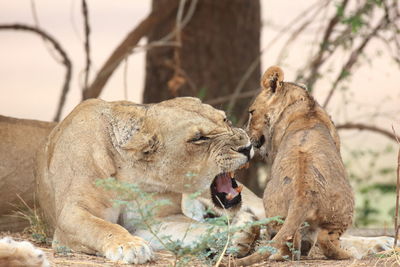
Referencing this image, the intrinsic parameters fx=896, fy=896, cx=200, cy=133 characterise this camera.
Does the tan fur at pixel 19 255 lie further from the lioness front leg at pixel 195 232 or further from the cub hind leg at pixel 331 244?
the cub hind leg at pixel 331 244

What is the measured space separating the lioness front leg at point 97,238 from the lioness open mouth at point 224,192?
0.53 m

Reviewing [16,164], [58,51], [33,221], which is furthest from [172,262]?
[58,51]

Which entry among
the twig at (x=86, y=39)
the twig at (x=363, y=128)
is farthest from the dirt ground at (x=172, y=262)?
the twig at (x=363, y=128)

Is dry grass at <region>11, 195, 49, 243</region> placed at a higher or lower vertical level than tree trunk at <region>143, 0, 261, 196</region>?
lower

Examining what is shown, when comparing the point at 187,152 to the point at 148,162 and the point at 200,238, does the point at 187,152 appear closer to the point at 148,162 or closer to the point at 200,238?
the point at 148,162

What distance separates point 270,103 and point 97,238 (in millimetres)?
1386

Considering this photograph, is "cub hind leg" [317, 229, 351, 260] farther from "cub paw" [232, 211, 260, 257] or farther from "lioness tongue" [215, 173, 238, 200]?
"lioness tongue" [215, 173, 238, 200]

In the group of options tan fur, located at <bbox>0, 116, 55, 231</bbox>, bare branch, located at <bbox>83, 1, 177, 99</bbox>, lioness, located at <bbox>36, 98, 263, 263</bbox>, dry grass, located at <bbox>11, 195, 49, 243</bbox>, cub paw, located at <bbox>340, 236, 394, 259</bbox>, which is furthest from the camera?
bare branch, located at <bbox>83, 1, 177, 99</bbox>

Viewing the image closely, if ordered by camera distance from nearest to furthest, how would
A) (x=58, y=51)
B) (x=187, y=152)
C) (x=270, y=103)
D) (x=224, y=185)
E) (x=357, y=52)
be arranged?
(x=187, y=152) < (x=224, y=185) < (x=270, y=103) < (x=357, y=52) < (x=58, y=51)

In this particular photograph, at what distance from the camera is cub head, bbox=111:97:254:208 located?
14.1 feet

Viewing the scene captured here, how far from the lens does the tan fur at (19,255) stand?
335 centimetres

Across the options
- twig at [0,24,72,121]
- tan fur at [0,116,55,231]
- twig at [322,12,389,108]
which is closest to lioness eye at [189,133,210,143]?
tan fur at [0,116,55,231]

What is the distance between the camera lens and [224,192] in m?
4.41

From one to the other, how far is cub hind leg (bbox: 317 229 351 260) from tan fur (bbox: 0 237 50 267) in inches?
48.3
